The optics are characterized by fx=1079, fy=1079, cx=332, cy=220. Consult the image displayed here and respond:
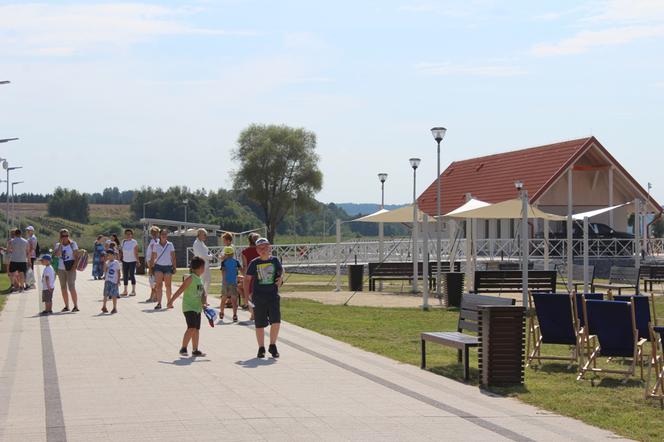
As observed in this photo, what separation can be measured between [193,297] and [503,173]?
132ft

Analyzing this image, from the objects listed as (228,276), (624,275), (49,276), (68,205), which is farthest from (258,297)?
(68,205)

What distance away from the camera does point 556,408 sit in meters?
9.12

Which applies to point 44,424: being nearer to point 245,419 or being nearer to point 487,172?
point 245,419

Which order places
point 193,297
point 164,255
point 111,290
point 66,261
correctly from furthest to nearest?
point 164,255 → point 66,261 → point 111,290 → point 193,297

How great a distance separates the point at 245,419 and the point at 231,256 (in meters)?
10.0

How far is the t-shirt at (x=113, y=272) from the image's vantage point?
60.8ft

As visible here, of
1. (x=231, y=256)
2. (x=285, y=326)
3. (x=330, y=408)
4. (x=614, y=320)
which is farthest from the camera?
(x=231, y=256)

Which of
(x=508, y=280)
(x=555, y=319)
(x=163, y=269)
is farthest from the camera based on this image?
(x=508, y=280)

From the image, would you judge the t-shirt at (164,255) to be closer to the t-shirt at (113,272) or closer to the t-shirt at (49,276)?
the t-shirt at (113,272)

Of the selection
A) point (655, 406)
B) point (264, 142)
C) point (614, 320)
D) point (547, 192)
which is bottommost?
point (655, 406)

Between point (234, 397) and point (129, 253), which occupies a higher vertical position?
point (129, 253)

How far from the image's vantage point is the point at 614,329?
35.2ft

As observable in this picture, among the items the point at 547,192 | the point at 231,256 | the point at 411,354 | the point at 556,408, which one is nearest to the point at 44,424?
the point at 556,408

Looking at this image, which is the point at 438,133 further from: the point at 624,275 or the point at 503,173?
the point at 503,173
